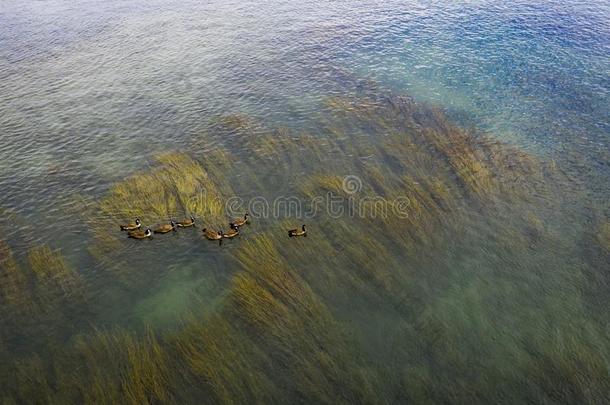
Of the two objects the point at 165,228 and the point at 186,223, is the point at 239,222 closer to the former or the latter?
the point at 186,223

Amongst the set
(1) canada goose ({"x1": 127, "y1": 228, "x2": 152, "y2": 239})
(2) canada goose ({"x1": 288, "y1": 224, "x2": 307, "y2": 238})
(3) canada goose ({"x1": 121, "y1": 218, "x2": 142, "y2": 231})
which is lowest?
(1) canada goose ({"x1": 127, "y1": 228, "x2": 152, "y2": 239})

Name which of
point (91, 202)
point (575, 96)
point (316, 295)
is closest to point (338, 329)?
point (316, 295)

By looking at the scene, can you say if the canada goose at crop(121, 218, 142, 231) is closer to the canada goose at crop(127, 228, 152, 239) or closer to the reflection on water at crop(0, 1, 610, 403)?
the canada goose at crop(127, 228, 152, 239)

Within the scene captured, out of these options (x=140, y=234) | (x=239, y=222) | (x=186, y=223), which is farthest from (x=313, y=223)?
(x=140, y=234)

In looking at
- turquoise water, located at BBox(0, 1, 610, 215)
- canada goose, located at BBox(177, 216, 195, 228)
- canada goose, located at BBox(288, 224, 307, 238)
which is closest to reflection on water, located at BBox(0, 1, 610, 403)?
turquoise water, located at BBox(0, 1, 610, 215)

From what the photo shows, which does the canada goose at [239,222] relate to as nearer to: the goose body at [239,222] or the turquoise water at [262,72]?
the goose body at [239,222]

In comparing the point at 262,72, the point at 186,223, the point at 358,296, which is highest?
the point at 262,72
